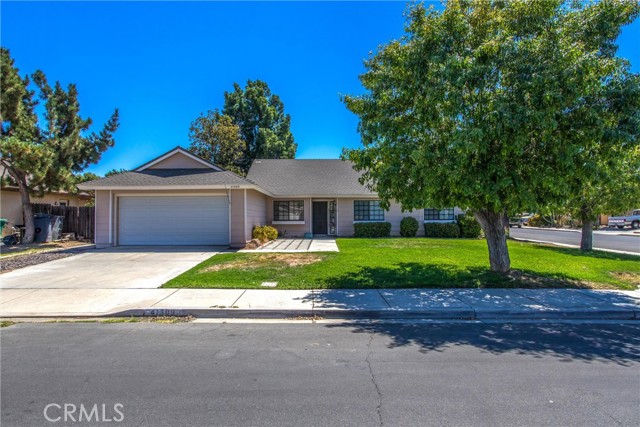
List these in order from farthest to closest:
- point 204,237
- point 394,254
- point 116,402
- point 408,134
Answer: point 204,237
point 394,254
point 408,134
point 116,402

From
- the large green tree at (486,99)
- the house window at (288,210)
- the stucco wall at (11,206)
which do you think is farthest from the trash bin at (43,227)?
the large green tree at (486,99)

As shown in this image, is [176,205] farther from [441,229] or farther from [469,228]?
[469,228]

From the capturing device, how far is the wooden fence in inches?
768

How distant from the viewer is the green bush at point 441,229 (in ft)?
67.5

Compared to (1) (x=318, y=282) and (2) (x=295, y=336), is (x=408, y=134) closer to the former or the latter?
(1) (x=318, y=282)

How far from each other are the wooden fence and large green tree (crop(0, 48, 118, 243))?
89.3 inches

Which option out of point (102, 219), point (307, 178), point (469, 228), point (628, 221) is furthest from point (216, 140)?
point (628, 221)

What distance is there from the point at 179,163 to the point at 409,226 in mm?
12840

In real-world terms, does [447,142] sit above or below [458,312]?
above

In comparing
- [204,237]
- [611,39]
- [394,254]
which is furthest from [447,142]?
[204,237]

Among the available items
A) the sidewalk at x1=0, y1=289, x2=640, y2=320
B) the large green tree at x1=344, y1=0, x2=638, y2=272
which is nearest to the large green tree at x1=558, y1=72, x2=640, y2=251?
the large green tree at x1=344, y1=0, x2=638, y2=272

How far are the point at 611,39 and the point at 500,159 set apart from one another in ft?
12.6

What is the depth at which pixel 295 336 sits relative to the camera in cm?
548
